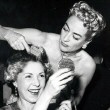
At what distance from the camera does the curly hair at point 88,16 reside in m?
2.21

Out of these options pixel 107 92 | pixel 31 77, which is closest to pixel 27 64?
pixel 31 77

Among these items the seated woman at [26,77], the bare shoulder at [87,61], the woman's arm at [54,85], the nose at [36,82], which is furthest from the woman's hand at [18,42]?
the bare shoulder at [87,61]

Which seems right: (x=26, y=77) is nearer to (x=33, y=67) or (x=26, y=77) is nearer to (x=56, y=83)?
(x=33, y=67)

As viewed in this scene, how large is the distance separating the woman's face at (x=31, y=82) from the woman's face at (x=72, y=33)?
0.42m

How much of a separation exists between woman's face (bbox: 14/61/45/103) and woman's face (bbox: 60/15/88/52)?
0.42 metres

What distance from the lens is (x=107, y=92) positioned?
10.3 feet

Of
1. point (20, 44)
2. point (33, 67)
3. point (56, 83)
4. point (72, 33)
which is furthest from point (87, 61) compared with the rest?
point (56, 83)

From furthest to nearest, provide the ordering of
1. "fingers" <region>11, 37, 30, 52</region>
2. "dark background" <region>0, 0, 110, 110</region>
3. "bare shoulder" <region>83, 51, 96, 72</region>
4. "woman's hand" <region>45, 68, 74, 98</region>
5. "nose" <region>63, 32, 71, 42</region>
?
"dark background" <region>0, 0, 110, 110</region> < "bare shoulder" <region>83, 51, 96, 72</region> < "nose" <region>63, 32, 71, 42</region> < "fingers" <region>11, 37, 30, 52</region> < "woman's hand" <region>45, 68, 74, 98</region>

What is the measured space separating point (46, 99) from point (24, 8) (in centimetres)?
230

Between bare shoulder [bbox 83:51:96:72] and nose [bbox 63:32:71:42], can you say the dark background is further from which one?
nose [bbox 63:32:71:42]

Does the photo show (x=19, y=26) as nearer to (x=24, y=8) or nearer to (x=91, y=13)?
(x=24, y=8)

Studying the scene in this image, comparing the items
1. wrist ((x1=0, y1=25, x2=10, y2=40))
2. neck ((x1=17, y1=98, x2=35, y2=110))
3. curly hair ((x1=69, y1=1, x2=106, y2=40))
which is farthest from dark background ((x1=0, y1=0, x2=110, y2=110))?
neck ((x1=17, y1=98, x2=35, y2=110))

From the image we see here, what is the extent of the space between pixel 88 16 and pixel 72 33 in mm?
217

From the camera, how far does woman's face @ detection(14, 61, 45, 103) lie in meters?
1.76
